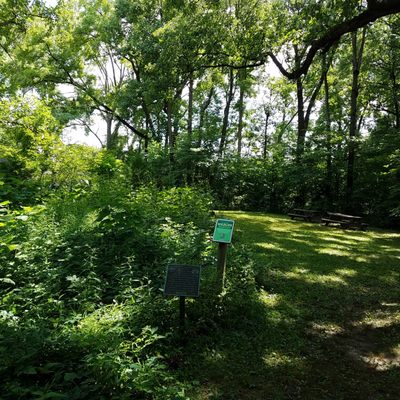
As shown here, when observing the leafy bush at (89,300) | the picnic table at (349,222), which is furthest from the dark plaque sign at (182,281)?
the picnic table at (349,222)

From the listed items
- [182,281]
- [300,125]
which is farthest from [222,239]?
[300,125]

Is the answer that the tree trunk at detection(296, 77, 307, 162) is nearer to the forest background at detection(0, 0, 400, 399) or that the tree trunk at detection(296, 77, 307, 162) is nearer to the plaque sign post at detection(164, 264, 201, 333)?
the forest background at detection(0, 0, 400, 399)

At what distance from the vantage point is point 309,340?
4047 millimetres

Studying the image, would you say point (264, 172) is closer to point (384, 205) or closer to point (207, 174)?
point (207, 174)

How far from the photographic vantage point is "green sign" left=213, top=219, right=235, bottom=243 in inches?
171

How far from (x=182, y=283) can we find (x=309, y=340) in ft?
5.57

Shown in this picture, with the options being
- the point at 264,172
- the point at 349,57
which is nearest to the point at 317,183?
the point at 264,172

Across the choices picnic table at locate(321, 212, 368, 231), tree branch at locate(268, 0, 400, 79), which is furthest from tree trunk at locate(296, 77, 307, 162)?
tree branch at locate(268, 0, 400, 79)

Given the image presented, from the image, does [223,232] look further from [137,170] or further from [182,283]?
[137,170]

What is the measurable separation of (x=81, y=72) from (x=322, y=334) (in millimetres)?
20587

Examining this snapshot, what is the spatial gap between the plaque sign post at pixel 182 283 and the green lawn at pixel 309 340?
49cm

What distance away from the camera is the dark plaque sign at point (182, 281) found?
363 cm

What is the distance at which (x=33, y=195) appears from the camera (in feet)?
24.1

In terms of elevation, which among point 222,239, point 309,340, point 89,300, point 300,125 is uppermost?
point 300,125
